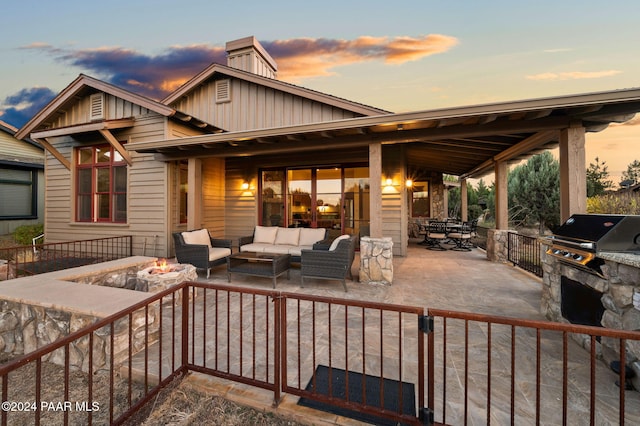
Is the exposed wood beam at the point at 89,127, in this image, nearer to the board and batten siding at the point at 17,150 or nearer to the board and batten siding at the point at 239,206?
the board and batten siding at the point at 239,206

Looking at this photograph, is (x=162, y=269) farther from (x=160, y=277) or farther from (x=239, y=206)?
(x=239, y=206)

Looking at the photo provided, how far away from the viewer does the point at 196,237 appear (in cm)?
568

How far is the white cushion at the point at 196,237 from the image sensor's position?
541 cm

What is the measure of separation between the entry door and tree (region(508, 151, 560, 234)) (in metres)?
10.6

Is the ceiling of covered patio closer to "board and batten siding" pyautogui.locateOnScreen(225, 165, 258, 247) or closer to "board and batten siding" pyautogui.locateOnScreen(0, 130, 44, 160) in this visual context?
"board and batten siding" pyautogui.locateOnScreen(225, 165, 258, 247)

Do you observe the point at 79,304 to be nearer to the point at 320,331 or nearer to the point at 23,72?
the point at 320,331

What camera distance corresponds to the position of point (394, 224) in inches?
293

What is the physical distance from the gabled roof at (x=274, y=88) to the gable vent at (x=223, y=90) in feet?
0.87

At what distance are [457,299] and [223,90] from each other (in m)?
8.96

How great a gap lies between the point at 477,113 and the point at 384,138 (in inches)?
59.8

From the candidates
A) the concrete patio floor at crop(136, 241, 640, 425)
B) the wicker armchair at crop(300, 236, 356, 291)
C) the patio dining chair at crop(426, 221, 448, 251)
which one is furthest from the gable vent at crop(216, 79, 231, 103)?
the patio dining chair at crop(426, 221, 448, 251)

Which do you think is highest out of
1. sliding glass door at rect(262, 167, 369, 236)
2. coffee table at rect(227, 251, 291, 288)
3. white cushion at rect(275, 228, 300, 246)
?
sliding glass door at rect(262, 167, 369, 236)

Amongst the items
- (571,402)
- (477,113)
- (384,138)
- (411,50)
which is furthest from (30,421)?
(411,50)

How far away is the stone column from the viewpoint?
4.71 metres
